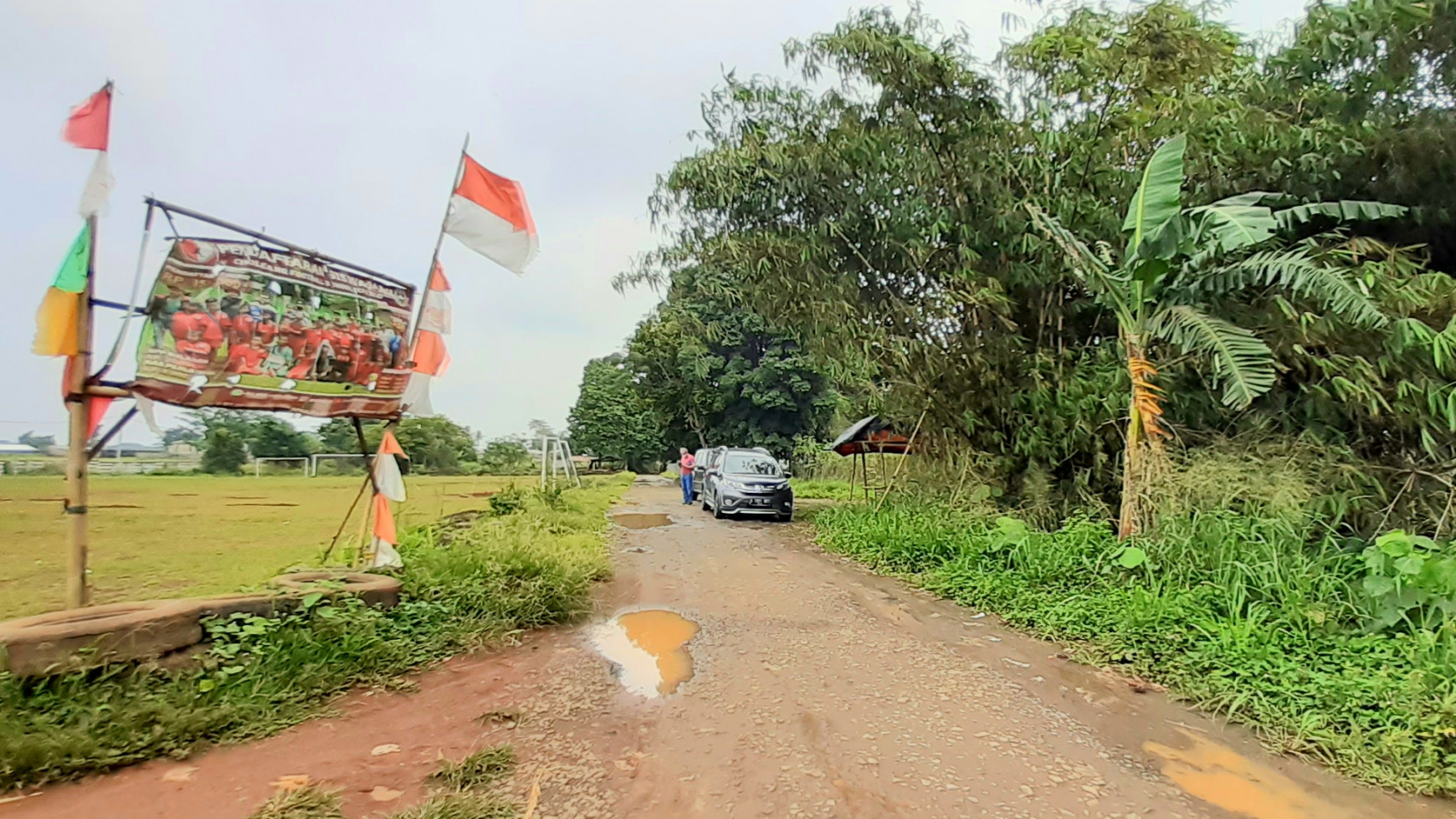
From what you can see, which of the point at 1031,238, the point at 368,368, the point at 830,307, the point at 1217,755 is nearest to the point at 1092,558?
the point at 1217,755

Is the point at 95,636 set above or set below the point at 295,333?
below

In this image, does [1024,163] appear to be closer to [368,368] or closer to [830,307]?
[830,307]

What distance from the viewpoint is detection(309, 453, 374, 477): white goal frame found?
237 inches

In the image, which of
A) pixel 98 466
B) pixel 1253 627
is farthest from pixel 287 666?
pixel 1253 627

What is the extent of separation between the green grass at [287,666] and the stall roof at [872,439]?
6.56m

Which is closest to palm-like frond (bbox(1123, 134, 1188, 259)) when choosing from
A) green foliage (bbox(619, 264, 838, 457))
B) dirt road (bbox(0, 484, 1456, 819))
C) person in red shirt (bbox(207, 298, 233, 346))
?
dirt road (bbox(0, 484, 1456, 819))

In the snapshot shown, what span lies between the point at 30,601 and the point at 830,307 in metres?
8.26

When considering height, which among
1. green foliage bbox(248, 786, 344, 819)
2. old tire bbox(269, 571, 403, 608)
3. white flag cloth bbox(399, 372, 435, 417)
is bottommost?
green foliage bbox(248, 786, 344, 819)

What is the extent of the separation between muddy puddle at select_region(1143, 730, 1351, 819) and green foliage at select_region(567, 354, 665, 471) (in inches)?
1274

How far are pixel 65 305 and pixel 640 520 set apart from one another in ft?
34.9

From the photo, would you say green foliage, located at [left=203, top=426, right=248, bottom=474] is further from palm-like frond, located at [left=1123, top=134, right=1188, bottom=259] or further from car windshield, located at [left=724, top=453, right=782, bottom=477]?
car windshield, located at [left=724, top=453, right=782, bottom=477]

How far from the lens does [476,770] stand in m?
3.42

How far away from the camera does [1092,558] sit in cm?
680

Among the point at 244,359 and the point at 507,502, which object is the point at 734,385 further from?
the point at 244,359
